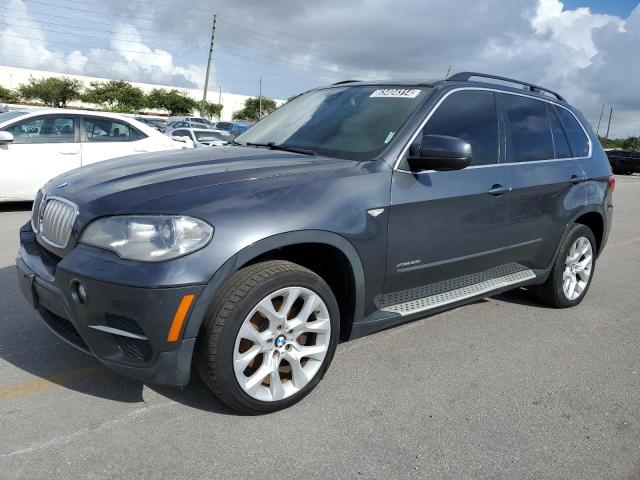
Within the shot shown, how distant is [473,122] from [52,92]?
210 ft

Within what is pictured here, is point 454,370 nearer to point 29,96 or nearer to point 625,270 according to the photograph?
point 625,270

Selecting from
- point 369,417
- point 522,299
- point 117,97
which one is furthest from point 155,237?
A: point 117,97

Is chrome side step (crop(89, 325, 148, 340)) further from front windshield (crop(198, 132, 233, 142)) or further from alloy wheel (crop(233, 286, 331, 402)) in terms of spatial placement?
front windshield (crop(198, 132, 233, 142))

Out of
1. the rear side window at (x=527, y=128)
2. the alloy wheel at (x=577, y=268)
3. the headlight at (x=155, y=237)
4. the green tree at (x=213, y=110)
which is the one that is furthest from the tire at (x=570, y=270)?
the green tree at (x=213, y=110)

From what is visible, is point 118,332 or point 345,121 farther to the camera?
point 345,121

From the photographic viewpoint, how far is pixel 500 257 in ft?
12.8

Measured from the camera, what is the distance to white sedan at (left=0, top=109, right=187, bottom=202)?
7812mm

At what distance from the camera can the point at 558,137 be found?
4.55 m

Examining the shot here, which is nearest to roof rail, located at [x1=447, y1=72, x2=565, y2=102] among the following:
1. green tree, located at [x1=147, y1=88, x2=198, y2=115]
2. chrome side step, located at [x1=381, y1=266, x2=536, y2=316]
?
chrome side step, located at [x1=381, y1=266, x2=536, y2=316]

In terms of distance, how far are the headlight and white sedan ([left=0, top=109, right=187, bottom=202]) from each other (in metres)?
5.98

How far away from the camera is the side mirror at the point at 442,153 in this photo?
10.1 feet

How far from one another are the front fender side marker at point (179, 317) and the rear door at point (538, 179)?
2.41m

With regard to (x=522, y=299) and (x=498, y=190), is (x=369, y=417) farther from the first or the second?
(x=522, y=299)

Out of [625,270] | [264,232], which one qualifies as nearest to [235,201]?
[264,232]
